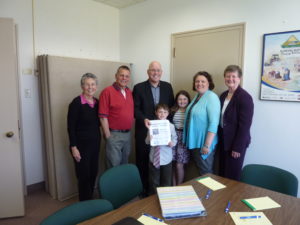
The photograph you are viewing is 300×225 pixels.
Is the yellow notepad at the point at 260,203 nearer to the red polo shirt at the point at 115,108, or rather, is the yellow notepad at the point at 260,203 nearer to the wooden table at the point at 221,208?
the wooden table at the point at 221,208

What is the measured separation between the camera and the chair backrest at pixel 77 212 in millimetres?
1258

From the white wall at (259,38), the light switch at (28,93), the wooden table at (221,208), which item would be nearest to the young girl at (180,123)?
the white wall at (259,38)

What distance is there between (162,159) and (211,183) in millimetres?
872

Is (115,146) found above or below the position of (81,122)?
below

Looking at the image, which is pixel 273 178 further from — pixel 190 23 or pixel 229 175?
pixel 190 23

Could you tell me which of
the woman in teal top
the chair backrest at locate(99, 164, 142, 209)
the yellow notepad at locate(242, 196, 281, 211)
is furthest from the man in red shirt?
the yellow notepad at locate(242, 196, 281, 211)

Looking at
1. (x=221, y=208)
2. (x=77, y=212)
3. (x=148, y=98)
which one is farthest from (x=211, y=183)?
(x=148, y=98)

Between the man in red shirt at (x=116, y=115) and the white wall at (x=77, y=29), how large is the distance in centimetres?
119

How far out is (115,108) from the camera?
2.74 metres

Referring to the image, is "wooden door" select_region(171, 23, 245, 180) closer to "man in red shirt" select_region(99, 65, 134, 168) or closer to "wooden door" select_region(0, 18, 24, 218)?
"man in red shirt" select_region(99, 65, 134, 168)

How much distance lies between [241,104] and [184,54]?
1234mm

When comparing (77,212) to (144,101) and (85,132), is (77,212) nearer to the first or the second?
(85,132)

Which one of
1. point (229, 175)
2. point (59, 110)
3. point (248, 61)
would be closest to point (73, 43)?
point (59, 110)

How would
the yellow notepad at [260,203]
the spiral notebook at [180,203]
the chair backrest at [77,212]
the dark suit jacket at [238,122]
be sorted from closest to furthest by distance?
the chair backrest at [77,212]
the spiral notebook at [180,203]
the yellow notepad at [260,203]
the dark suit jacket at [238,122]
